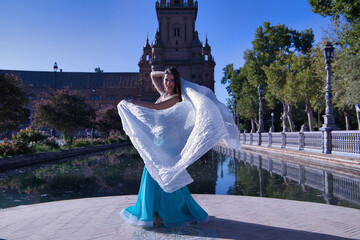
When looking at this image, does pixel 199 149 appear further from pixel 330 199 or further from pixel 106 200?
pixel 330 199

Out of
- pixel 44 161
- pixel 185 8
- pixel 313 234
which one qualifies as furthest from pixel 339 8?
pixel 185 8

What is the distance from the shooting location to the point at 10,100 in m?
15.8

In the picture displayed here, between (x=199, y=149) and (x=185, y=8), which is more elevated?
(x=185, y=8)

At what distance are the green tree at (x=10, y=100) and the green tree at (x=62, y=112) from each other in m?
7.07

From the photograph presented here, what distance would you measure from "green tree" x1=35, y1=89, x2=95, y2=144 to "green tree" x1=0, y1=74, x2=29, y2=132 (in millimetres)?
7068

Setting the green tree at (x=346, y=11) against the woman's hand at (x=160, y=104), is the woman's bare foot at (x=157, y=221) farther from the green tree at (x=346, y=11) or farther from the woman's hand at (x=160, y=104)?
the green tree at (x=346, y=11)

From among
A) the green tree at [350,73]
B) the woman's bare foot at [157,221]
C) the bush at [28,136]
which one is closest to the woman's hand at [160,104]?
the woman's bare foot at [157,221]

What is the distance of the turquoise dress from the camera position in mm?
4320

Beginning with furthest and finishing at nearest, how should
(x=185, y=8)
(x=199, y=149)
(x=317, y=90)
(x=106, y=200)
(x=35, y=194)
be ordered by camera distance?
(x=185, y=8)
(x=317, y=90)
(x=35, y=194)
(x=106, y=200)
(x=199, y=149)

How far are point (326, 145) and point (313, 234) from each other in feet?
42.8

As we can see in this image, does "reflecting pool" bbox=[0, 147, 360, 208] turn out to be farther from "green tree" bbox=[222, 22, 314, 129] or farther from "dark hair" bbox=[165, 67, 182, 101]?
"green tree" bbox=[222, 22, 314, 129]

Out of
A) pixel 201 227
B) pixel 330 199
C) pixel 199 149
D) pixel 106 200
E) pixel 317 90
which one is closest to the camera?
pixel 199 149

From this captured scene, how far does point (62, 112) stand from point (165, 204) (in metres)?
22.3

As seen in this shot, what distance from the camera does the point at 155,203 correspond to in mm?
4387
